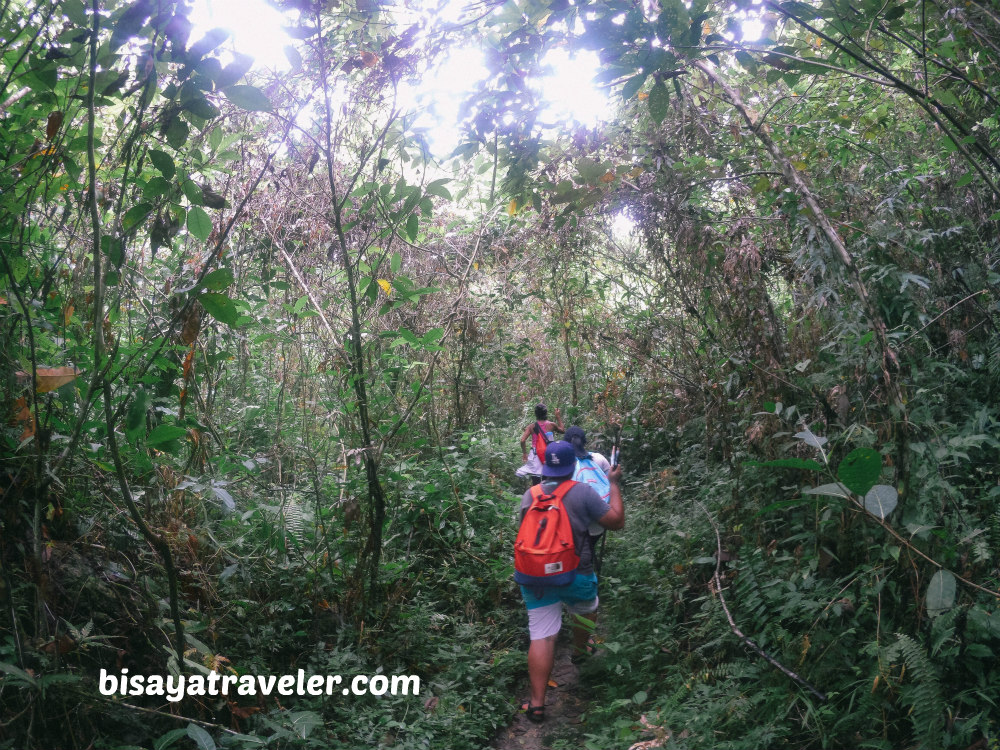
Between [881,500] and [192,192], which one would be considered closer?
[881,500]

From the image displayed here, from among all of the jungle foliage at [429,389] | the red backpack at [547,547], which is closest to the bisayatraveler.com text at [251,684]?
the jungle foliage at [429,389]

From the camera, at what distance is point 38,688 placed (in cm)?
233

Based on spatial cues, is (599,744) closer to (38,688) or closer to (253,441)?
(38,688)

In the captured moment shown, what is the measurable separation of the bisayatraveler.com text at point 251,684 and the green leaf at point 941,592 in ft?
9.18

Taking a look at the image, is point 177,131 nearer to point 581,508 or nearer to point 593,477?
point 581,508

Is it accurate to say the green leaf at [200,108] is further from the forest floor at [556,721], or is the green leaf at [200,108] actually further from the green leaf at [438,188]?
the forest floor at [556,721]

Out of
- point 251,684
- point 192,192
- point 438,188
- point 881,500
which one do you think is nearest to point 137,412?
point 192,192

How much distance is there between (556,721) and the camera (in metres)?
4.03

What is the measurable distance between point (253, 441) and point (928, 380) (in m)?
6.05

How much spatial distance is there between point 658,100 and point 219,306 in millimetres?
1923

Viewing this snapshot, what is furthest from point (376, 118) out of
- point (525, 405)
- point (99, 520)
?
point (525, 405)

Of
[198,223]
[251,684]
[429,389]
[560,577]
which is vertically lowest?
[251,684]

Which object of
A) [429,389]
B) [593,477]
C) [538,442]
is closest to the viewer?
[593,477]

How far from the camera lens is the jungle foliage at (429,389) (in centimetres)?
255
